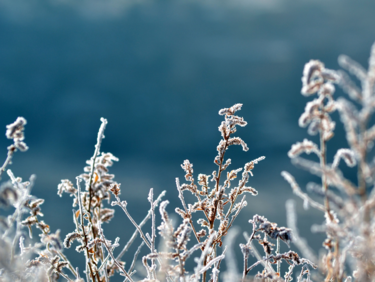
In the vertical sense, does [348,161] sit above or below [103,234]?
above

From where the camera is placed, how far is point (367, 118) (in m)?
1.28

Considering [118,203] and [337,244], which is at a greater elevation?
[337,244]

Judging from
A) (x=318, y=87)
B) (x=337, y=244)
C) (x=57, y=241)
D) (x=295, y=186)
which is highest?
(x=318, y=87)

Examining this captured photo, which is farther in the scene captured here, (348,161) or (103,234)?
(103,234)

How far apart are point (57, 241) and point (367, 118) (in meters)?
1.71

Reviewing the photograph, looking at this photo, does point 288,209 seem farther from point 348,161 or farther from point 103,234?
point 103,234

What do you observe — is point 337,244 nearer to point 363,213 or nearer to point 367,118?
point 363,213

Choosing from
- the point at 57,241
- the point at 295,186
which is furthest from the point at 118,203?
the point at 295,186

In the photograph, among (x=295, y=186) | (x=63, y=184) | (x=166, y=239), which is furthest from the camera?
(x=63, y=184)

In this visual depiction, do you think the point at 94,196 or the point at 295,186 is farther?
the point at 94,196

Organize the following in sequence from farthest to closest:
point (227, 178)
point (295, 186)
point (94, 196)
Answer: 1. point (227, 178)
2. point (94, 196)
3. point (295, 186)

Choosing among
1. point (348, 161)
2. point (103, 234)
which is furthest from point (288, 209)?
point (103, 234)

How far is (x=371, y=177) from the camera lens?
1.24m

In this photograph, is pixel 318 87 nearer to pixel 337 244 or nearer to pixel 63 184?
pixel 337 244
